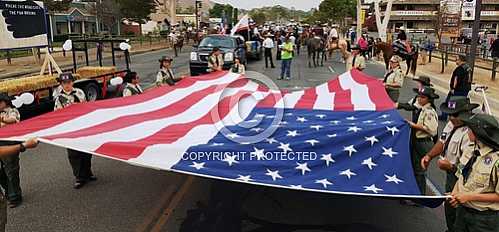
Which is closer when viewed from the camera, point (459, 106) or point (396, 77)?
point (459, 106)

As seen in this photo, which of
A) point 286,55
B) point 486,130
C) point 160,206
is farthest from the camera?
point 286,55

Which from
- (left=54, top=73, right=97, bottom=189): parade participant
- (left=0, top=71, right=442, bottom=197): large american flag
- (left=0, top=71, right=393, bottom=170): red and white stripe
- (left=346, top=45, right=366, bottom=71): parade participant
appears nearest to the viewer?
(left=0, top=71, right=442, bottom=197): large american flag

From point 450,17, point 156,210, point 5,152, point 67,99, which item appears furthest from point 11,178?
point 450,17

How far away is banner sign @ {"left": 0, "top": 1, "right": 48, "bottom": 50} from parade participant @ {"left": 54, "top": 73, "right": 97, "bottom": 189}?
23.9 ft

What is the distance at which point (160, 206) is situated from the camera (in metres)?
5.92

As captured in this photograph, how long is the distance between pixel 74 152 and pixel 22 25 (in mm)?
8476

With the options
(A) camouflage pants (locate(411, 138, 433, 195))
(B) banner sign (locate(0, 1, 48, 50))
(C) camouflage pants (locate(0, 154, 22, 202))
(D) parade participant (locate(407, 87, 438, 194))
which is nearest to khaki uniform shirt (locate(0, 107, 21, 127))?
(C) camouflage pants (locate(0, 154, 22, 202))

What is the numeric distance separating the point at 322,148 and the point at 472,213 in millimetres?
1605

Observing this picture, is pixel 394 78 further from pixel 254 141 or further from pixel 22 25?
pixel 22 25

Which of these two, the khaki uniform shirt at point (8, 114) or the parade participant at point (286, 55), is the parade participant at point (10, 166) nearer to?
the khaki uniform shirt at point (8, 114)

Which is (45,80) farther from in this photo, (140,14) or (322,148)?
(140,14)

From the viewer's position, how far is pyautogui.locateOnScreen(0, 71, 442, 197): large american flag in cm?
457

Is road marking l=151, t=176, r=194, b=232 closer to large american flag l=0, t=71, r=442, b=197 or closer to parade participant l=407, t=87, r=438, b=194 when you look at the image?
large american flag l=0, t=71, r=442, b=197

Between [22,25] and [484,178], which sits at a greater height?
[22,25]
